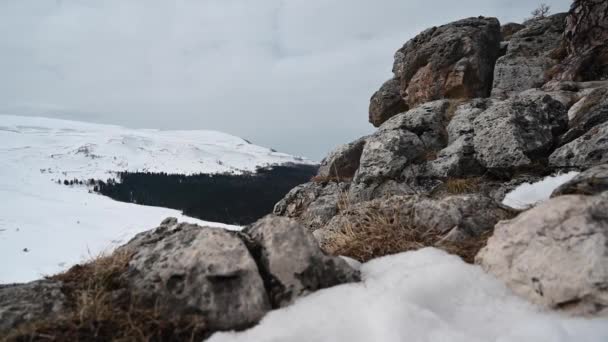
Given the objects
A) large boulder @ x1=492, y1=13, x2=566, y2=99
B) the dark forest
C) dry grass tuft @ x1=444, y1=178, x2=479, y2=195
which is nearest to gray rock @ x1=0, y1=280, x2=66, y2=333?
dry grass tuft @ x1=444, y1=178, x2=479, y2=195

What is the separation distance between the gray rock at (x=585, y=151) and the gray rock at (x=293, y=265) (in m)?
5.32

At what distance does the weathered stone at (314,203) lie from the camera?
36.2 ft

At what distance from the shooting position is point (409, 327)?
2611 mm

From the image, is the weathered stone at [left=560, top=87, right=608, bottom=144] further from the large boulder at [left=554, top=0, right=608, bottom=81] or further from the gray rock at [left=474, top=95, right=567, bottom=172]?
the large boulder at [left=554, top=0, right=608, bottom=81]

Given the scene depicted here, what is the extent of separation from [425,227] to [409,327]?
1.94m

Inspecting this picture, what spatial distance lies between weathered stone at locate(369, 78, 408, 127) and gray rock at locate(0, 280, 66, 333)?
16.4 m

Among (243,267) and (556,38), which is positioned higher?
(556,38)

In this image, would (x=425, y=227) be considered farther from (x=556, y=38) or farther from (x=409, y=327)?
(x=556, y=38)

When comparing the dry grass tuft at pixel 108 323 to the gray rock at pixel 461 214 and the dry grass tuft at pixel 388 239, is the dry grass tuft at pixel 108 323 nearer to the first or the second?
the dry grass tuft at pixel 388 239

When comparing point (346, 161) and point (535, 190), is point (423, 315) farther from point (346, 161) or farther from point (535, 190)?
point (346, 161)

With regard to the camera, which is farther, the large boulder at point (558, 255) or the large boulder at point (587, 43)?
the large boulder at point (587, 43)

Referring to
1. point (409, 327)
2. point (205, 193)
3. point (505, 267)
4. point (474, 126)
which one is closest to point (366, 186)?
point (474, 126)

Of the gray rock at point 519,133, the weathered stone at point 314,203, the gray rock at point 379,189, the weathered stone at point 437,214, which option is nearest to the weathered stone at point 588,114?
the gray rock at point 519,133

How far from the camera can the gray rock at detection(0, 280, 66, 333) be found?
8.87 ft
